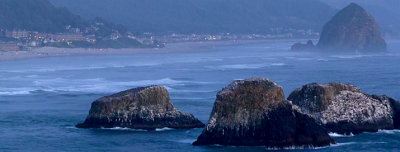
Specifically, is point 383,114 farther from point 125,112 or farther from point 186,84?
point 186,84

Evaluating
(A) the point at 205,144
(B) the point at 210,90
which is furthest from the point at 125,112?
(B) the point at 210,90

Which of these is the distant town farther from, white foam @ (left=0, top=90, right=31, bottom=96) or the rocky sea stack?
white foam @ (left=0, top=90, right=31, bottom=96)

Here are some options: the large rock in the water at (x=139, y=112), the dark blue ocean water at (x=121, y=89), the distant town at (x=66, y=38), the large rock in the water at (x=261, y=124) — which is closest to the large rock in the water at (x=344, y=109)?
the dark blue ocean water at (x=121, y=89)

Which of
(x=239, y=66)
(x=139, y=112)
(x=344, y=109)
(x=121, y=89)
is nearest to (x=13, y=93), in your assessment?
(x=121, y=89)

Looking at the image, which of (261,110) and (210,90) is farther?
(210,90)

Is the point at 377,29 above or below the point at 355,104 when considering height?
above

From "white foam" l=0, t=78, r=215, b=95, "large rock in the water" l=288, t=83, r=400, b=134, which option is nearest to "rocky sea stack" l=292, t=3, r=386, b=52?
"white foam" l=0, t=78, r=215, b=95
